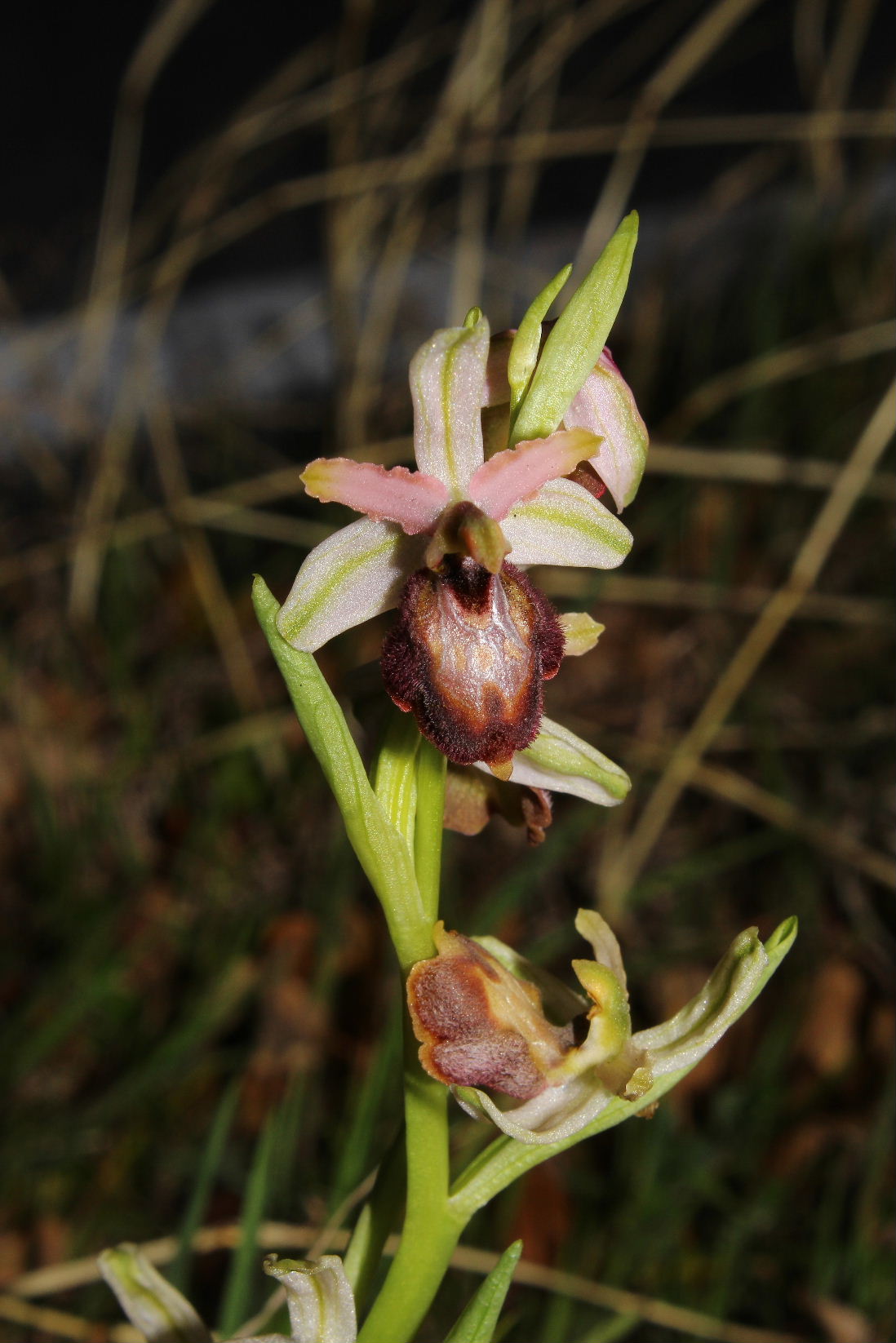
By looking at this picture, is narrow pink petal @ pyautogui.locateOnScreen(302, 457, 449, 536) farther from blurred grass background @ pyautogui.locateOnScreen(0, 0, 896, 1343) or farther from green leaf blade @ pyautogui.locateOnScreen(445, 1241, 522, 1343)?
green leaf blade @ pyautogui.locateOnScreen(445, 1241, 522, 1343)

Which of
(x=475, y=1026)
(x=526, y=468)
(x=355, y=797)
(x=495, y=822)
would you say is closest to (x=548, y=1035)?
(x=475, y=1026)

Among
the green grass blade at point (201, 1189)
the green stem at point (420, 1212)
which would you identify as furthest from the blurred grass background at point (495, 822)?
the green stem at point (420, 1212)

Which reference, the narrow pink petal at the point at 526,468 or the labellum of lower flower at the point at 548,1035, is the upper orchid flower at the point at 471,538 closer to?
the narrow pink petal at the point at 526,468

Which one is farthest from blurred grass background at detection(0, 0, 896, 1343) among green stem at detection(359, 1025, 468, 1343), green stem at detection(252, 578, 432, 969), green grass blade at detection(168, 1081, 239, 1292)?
green stem at detection(359, 1025, 468, 1343)

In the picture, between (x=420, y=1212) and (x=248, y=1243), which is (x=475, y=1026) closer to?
(x=420, y=1212)

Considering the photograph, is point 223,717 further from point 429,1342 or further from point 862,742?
point 429,1342

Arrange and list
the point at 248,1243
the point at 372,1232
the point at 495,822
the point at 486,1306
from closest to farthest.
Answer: the point at 486,1306 < the point at 372,1232 < the point at 248,1243 < the point at 495,822
